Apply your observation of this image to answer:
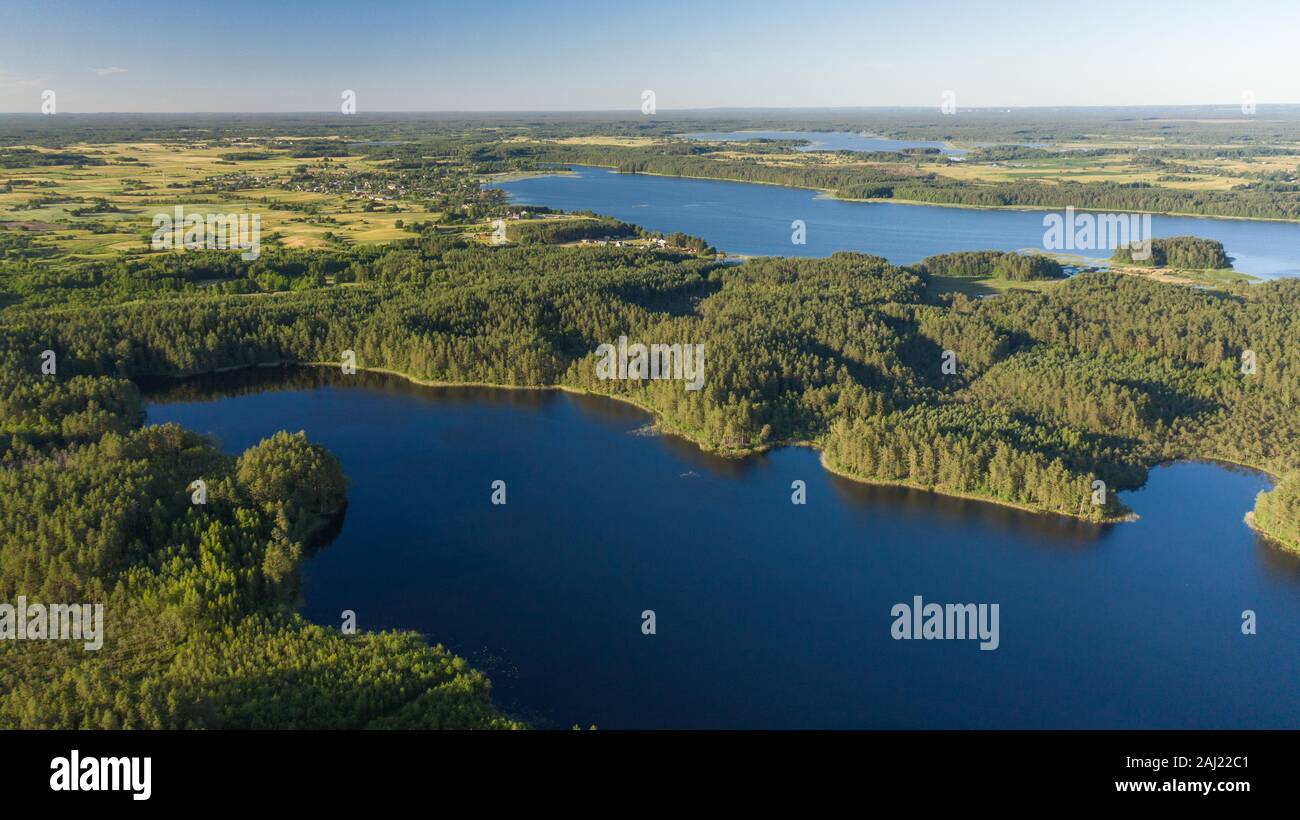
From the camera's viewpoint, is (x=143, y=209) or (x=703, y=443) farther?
(x=143, y=209)

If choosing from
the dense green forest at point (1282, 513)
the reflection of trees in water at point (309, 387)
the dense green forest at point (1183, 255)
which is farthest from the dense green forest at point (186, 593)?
the dense green forest at point (1183, 255)

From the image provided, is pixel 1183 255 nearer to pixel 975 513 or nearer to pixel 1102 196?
pixel 1102 196

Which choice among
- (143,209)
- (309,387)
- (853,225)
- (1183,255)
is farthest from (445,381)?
(143,209)

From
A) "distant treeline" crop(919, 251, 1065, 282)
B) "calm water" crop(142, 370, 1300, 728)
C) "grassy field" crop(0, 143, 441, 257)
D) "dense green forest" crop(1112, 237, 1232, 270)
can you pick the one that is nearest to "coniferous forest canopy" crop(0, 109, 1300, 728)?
"dense green forest" crop(1112, 237, 1232, 270)

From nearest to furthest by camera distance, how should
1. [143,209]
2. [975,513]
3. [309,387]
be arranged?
[975,513], [309,387], [143,209]

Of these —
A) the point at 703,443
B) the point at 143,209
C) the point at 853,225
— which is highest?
the point at 143,209

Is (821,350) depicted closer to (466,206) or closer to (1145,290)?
(1145,290)
